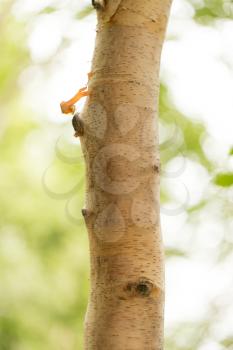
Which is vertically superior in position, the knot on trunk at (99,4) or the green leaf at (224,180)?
the knot on trunk at (99,4)

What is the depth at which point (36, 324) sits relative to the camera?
7.61 ft

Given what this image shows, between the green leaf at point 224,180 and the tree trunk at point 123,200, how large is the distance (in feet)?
0.62

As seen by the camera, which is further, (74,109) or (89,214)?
(74,109)

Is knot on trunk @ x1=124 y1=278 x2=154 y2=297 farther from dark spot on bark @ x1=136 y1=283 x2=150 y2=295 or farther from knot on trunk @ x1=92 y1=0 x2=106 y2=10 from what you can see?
knot on trunk @ x1=92 y1=0 x2=106 y2=10

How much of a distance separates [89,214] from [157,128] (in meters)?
0.10

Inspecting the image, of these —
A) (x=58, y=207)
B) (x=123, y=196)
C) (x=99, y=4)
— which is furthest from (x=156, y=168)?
(x=58, y=207)

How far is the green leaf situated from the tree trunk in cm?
19

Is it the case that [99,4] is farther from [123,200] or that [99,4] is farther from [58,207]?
[58,207]

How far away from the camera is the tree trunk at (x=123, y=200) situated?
0.49m

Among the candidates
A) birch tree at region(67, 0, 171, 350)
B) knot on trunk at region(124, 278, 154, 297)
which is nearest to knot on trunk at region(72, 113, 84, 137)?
birch tree at region(67, 0, 171, 350)

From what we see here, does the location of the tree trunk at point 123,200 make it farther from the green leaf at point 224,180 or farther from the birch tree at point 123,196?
the green leaf at point 224,180

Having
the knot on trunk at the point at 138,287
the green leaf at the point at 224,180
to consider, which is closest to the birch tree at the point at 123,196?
the knot on trunk at the point at 138,287

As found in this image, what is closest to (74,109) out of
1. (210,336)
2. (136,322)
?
(136,322)

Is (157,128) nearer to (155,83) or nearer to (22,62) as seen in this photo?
(155,83)
